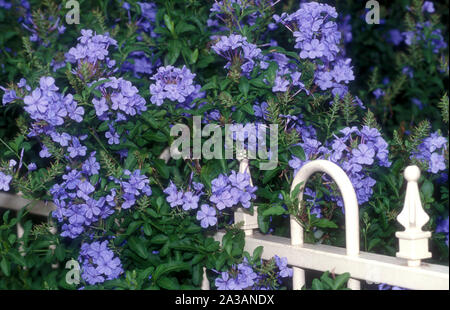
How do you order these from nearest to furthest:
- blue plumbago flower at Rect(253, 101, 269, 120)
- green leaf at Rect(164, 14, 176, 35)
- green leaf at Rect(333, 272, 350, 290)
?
1. green leaf at Rect(333, 272, 350, 290)
2. blue plumbago flower at Rect(253, 101, 269, 120)
3. green leaf at Rect(164, 14, 176, 35)

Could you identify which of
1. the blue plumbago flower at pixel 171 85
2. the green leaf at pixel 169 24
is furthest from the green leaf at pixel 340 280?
the green leaf at pixel 169 24

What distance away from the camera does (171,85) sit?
206 centimetres

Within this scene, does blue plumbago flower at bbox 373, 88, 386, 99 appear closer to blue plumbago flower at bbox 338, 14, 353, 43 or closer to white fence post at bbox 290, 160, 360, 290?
blue plumbago flower at bbox 338, 14, 353, 43

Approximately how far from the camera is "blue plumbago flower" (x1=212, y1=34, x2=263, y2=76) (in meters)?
1.98

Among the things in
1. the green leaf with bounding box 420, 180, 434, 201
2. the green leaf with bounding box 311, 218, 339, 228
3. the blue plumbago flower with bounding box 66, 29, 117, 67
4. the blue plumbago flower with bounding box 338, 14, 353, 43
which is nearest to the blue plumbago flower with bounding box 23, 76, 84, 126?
the blue plumbago flower with bounding box 66, 29, 117, 67

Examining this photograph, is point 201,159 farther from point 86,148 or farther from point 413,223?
point 413,223

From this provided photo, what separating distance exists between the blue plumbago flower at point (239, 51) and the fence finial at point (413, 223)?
675 mm

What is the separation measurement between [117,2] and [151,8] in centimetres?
15

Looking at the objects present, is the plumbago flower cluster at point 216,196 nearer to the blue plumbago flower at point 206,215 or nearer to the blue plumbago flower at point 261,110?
the blue plumbago flower at point 206,215

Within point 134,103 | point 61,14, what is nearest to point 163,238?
point 134,103

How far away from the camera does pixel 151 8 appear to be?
8.61ft

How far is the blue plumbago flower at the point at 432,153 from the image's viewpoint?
2.04 meters

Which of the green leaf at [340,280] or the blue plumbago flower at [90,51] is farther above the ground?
the blue plumbago flower at [90,51]

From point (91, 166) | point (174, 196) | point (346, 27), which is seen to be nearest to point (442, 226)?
point (174, 196)
